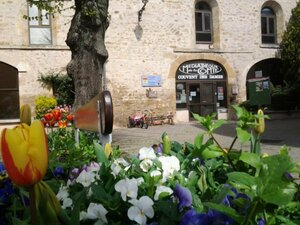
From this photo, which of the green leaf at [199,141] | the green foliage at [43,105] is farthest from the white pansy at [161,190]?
the green foliage at [43,105]

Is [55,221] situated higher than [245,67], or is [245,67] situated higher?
[245,67]

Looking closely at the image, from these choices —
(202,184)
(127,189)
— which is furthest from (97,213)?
(202,184)

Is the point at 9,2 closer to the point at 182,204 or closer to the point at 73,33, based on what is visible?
the point at 73,33

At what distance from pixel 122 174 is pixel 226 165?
466 millimetres

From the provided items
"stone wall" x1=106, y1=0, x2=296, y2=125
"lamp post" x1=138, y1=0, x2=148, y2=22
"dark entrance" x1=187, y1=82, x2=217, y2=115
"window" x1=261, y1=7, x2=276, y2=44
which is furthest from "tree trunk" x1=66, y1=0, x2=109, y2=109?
"window" x1=261, y1=7, x2=276, y2=44

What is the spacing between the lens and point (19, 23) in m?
16.5

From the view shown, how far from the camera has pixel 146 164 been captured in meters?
1.48

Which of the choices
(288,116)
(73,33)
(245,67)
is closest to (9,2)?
(73,33)

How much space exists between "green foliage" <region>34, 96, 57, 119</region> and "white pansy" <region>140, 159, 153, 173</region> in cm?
1465

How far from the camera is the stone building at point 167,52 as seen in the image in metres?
16.5

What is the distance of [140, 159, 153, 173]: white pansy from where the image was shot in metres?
1.46

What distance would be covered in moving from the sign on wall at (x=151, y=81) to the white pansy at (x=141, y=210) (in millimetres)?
17309

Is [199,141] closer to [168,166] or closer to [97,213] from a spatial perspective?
[168,166]

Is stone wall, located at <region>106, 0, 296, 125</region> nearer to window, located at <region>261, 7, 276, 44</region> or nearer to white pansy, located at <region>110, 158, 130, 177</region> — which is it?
window, located at <region>261, 7, 276, 44</region>
